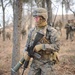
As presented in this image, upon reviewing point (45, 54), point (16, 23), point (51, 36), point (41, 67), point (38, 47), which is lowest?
point (41, 67)

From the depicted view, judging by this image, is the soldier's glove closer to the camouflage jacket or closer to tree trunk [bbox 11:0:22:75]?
the camouflage jacket

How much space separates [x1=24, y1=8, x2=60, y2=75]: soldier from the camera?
481 centimetres

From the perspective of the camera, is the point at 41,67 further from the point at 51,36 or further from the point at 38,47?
the point at 51,36

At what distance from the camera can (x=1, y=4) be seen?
19.3 meters

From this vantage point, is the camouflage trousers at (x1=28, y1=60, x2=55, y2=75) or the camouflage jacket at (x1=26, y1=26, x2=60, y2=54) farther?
the camouflage trousers at (x1=28, y1=60, x2=55, y2=75)

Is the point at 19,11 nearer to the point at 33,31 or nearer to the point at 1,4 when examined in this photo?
the point at 33,31

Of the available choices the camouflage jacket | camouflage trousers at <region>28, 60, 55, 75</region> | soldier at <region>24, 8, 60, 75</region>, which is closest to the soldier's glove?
soldier at <region>24, 8, 60, 75</region>

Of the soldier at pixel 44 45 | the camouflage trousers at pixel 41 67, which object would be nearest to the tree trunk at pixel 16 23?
the soldier at pixel 44 45

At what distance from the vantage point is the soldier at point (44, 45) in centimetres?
481

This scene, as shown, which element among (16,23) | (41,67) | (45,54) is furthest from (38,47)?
(16,23)

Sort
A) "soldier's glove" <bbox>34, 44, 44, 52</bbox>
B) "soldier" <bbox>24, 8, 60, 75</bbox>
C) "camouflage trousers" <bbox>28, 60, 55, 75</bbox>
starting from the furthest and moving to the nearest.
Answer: "camouflage trousers" <bbox>28, 60, 55, 75</bbox> < "soldier" <bbox>24, 8, 60, 75</bbox> < "soldier's glove" <bbox>34, 44, 44, 52</bbox>

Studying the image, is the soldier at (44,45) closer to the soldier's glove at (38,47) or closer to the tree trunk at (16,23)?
the soldier's glove at (38,47)

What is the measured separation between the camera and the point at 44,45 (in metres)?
4.72

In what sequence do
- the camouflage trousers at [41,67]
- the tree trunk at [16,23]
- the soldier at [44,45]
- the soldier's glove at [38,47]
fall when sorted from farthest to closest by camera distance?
the tree trunk at [16,23], the camouflage trousers at [41,67], the soldier at [44,45], the soldier's glove at [38,47]
